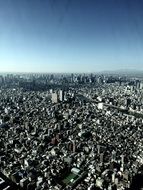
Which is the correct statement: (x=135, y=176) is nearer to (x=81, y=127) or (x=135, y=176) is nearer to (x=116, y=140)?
(x=116, y=140)

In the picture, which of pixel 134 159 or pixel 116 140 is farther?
pixel 116 140

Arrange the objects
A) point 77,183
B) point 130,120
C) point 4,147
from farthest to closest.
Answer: point 130,120 → point 4,147 → point 77,183

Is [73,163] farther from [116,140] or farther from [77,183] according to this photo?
[116,140]

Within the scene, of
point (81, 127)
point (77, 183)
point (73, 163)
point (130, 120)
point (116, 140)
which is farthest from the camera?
point (130, 120)

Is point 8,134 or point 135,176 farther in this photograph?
point 8,134

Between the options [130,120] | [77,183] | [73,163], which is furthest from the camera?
[130,120]

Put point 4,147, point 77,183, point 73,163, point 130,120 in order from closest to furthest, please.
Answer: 1. point 77,183
2. point 73,163
3. point 4,147
4. point 130,120

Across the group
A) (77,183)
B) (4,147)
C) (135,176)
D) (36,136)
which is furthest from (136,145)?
(4,147)

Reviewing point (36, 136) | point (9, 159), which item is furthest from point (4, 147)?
point (36, 136)
